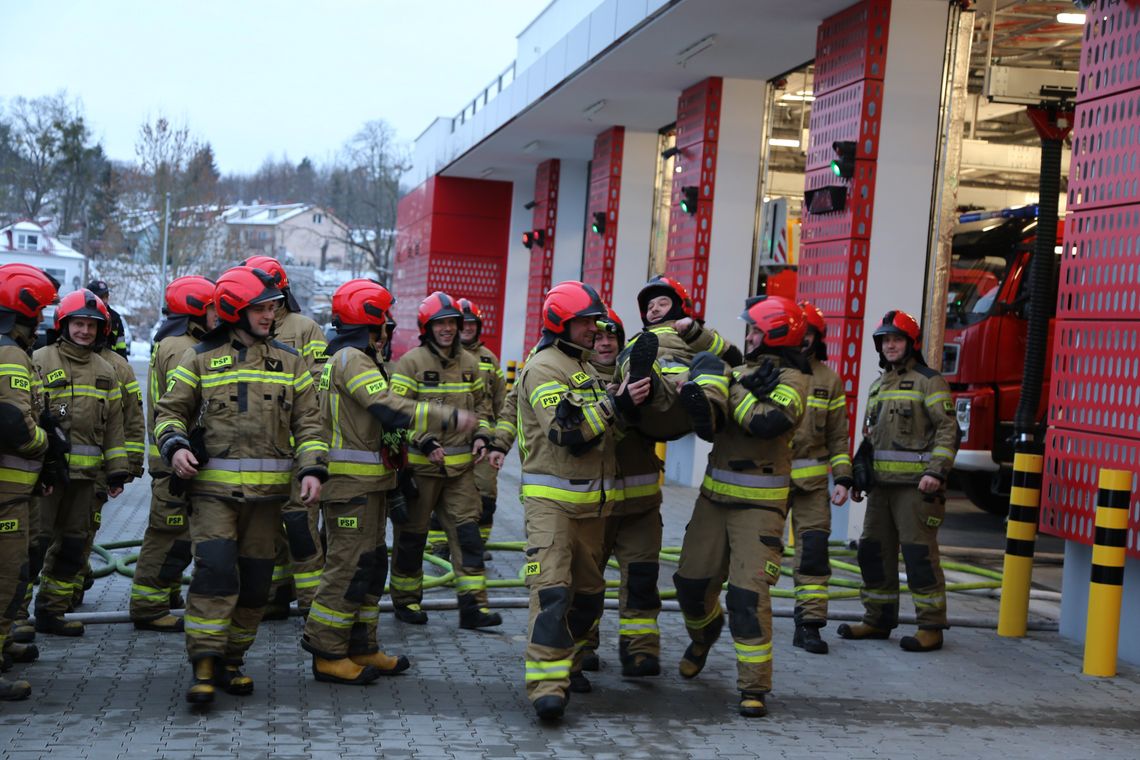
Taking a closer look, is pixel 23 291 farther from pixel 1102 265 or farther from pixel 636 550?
pixel 1102 265

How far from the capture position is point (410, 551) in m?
7.92

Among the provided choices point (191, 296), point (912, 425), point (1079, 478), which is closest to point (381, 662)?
point (191, 296)

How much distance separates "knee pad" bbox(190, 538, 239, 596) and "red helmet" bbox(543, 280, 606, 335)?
6.00 ft

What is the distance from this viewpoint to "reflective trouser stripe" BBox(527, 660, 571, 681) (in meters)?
5.96

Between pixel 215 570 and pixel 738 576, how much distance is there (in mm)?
2471

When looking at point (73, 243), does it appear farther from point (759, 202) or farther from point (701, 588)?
point (701, 588)

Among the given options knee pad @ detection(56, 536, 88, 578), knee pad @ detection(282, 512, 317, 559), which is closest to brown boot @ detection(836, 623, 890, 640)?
knee pad @ detection(282, 512, 317, 559)

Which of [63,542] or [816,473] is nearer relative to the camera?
[63,542]

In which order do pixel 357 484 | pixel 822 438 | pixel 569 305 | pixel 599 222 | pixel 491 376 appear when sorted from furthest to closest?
pixel 599 222 → pixel 491 376 → pixel 822 438 → pixel 357 484 → pixel 569 305

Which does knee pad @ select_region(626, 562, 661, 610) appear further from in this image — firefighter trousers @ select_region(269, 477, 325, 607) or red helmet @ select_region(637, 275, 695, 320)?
firefighter trousers @ select_region(269, 477, 325, 607)

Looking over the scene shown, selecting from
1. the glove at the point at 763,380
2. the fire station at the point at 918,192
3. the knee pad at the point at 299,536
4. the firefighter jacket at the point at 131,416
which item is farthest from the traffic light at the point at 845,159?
the firefighter jacket at the point at 131,416

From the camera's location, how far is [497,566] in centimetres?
1020

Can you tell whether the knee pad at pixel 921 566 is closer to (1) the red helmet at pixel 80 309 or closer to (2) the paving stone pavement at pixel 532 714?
(2) the paving stone pavement at pixel 532 714

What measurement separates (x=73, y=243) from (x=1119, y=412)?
73867mm
